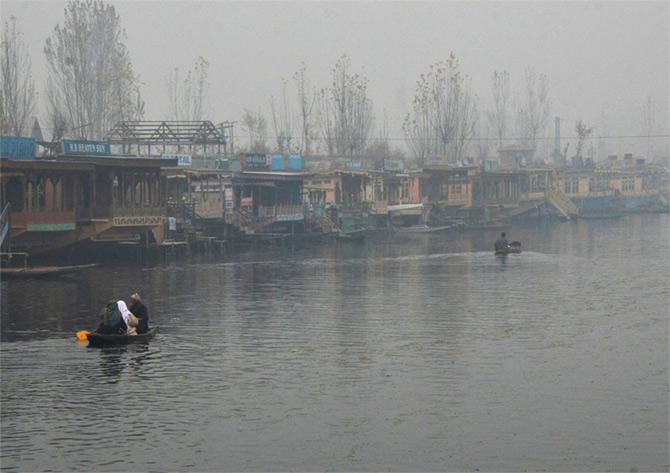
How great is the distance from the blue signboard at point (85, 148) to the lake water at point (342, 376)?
1154 centimetres

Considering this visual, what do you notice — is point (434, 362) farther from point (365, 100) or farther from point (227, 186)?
point (365, 100)

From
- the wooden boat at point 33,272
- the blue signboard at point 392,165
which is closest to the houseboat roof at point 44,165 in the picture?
the wooden boat at point 33,272

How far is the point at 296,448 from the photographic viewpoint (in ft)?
61.0

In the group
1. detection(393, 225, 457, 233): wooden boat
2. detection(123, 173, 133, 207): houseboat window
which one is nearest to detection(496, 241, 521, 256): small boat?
detection(123, 173, 133, 207): houseboat window

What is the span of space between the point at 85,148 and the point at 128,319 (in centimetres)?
3181

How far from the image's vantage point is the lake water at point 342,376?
18.4 m

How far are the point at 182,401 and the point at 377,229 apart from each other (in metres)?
68.5

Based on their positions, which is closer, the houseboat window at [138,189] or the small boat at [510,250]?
the houseboat window at [138,189]

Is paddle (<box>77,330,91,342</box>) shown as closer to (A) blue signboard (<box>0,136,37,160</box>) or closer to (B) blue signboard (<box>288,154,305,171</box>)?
(A) blue signboard (<box>0,136,37,160</box>)

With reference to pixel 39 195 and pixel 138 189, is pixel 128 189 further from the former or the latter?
pixel 39 195

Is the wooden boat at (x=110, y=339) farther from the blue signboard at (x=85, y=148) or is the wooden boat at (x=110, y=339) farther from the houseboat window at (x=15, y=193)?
the blue signboard at (x=85, y=148)

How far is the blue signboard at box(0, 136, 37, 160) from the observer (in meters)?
51.2

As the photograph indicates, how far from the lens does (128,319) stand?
28578 mm

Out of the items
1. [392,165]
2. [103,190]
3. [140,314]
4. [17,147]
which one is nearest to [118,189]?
[103,190]
